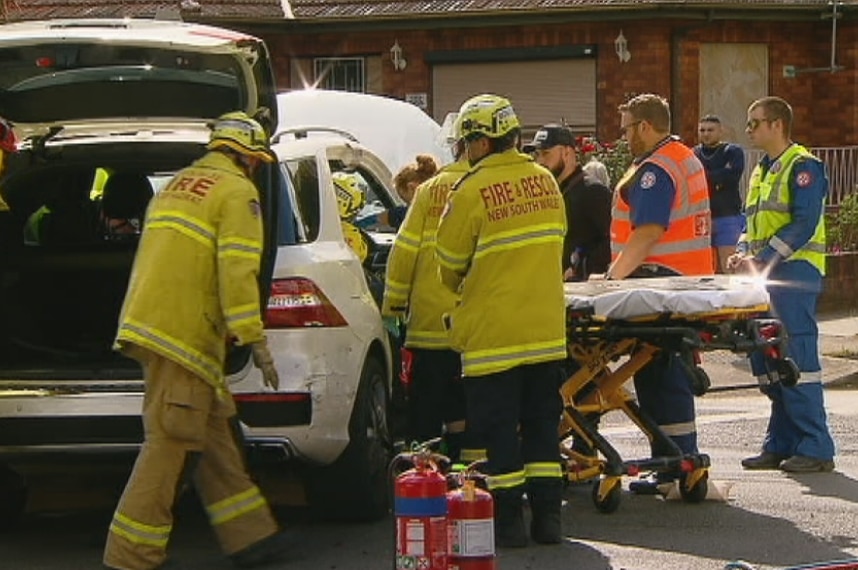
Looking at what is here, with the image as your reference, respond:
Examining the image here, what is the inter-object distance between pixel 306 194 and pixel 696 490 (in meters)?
2.34

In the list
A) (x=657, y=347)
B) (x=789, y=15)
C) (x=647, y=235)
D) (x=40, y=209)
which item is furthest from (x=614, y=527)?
(x=789, y=15)

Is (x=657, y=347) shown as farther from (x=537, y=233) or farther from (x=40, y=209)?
(x=40, y=209)

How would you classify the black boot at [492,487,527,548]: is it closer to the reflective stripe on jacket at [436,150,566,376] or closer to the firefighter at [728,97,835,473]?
the reflective stripe on jacket at [436,150,566,376]

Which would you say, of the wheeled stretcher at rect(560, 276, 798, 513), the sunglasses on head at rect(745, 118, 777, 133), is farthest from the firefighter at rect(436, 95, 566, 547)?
the sunglasses on head at rect(745, 118, 777, 133)

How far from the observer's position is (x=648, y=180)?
30.7ft

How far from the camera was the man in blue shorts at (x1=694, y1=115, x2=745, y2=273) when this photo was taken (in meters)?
15.6

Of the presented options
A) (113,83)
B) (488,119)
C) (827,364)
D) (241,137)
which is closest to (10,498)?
(113,83)

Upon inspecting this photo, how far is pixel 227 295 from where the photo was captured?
→ 7.55 meters

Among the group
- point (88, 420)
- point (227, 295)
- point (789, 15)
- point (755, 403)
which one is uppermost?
point (789, 15)

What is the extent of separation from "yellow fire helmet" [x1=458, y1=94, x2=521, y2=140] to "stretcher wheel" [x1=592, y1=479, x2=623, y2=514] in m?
1.89

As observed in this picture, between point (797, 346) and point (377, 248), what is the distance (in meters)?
2.24

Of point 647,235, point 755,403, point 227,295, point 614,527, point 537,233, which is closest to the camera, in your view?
point 227,295

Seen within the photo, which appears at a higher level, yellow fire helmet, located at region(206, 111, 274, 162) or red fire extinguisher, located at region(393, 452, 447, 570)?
yellow fire helmet, located at region(206, 111, 274, 162)

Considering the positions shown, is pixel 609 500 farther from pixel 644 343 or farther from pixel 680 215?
pixel 680 215
